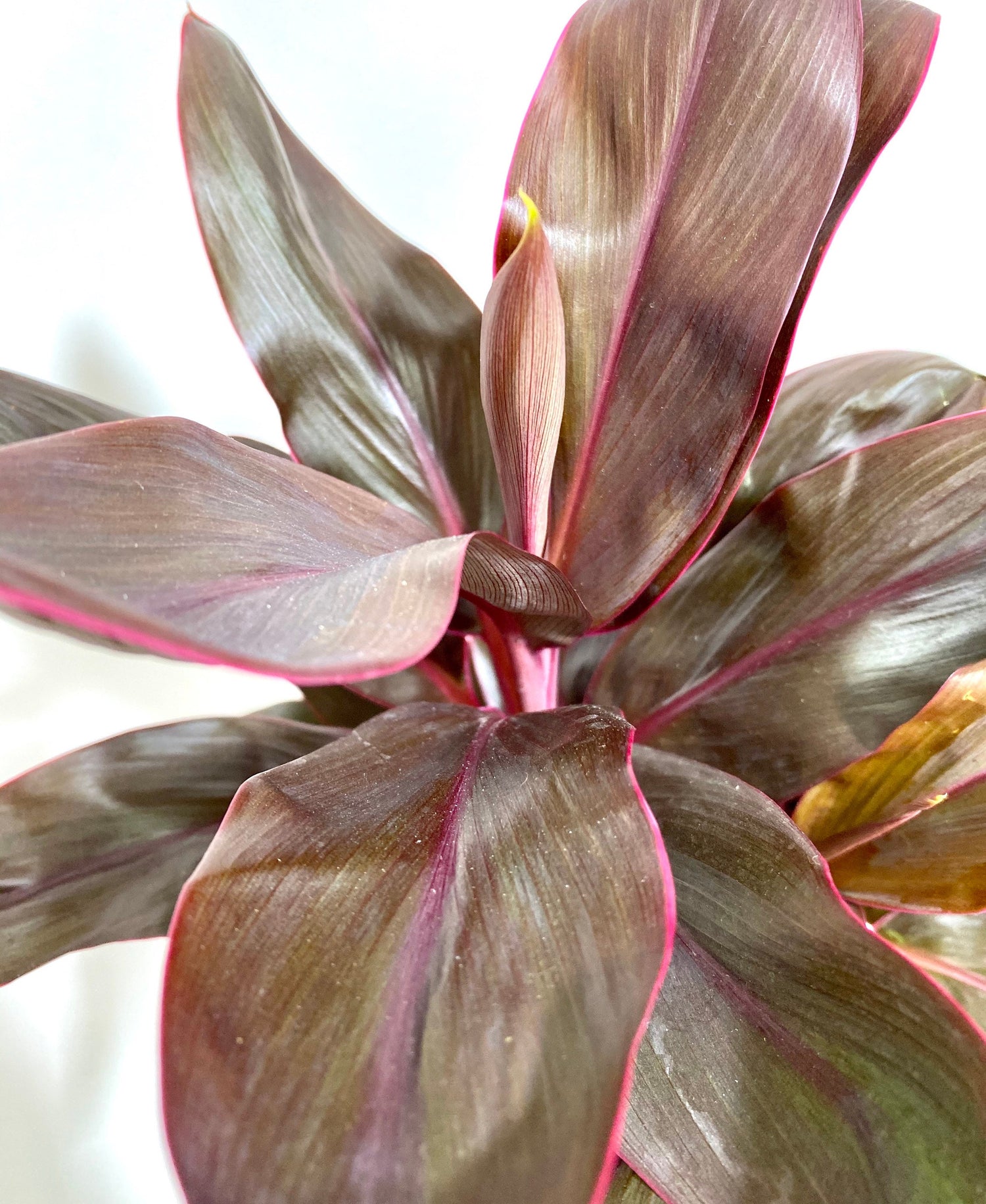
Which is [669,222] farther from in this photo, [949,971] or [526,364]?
[949,971]

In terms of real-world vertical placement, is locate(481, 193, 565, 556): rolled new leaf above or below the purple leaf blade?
above

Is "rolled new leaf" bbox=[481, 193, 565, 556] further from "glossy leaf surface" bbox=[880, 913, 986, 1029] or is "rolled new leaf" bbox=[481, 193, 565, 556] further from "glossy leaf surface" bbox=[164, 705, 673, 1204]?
"glossy leaf surface" bbox=[880, 913, 986, 1029]

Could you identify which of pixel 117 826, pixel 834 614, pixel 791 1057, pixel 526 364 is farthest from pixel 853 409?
pixel 117 826

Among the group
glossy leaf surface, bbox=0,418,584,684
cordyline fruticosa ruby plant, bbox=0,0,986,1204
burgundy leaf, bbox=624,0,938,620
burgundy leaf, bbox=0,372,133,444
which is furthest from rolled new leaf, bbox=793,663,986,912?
burgundy leaf, bbox=0,372,133,444

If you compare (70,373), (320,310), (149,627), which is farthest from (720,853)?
(70,373)

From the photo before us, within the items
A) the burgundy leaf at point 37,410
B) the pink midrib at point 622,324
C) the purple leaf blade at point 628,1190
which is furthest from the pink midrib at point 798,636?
the burgundy leaf at point 37,410

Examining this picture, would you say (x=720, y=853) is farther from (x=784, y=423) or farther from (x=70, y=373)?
(x=70, y=373)

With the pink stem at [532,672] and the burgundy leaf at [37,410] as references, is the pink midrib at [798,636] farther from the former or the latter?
the burgundy leaf at [37,410]
